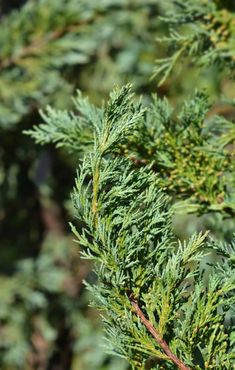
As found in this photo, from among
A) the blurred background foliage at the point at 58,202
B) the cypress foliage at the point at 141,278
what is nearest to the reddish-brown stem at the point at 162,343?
the cypress foliage at the point at 141,278

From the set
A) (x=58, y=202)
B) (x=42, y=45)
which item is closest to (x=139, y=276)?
(x=42, y=45)

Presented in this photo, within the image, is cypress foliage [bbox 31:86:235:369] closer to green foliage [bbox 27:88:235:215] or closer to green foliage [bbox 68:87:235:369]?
green foliage [bbox 68:87:235:369]

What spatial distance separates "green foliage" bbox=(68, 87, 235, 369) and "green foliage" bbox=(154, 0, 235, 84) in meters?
0.52

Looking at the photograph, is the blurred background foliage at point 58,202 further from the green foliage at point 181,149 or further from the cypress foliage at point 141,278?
the cypress foliage at point 141,278

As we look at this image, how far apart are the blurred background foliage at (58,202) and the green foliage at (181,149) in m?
1.70

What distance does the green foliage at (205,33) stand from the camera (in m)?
1.53

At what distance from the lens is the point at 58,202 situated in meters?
4.07

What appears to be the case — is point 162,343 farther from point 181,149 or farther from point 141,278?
point 181,149

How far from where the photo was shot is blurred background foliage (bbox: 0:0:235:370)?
351 cm

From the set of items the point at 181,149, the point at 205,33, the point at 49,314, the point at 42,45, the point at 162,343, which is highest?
the point at 42,45

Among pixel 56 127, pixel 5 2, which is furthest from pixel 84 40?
pixel 56 127

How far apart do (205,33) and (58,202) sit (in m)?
2.61

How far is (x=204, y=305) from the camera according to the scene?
101 cm

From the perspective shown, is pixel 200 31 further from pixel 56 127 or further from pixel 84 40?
pixel 84 40
